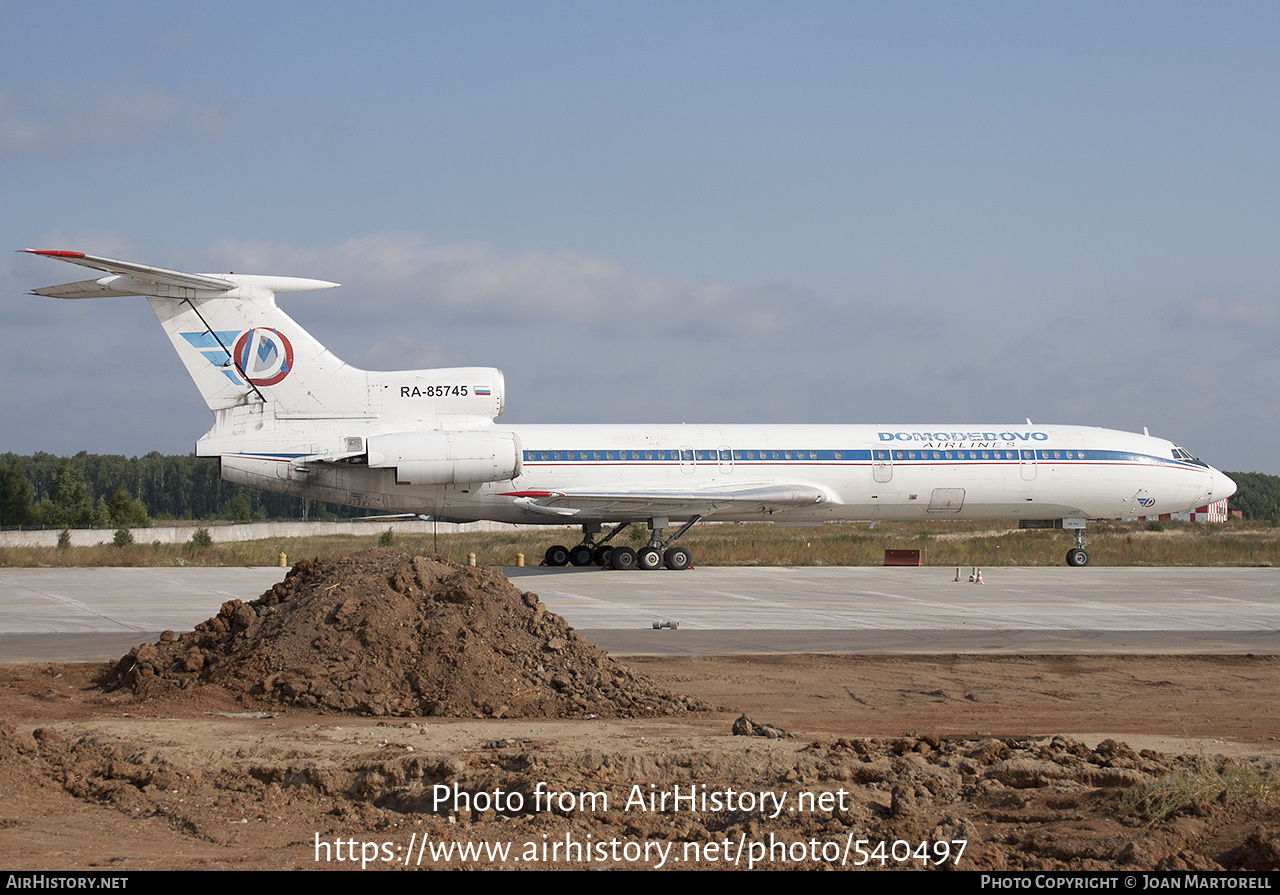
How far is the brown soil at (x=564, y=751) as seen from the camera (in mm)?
5746

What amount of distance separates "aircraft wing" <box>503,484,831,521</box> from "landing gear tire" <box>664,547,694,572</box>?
3.07 ft

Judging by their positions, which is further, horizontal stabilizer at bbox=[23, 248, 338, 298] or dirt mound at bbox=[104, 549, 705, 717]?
horizontal stabilizer at bbox=[23, 248, 338, 298]

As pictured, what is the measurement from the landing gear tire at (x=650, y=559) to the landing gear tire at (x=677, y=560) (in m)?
0.22

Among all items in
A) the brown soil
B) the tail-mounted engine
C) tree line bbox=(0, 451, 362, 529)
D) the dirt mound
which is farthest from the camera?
tree line bbox=(0, 451, 362, 529)

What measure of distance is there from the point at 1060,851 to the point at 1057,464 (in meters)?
25.4

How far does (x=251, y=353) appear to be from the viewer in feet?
75.8

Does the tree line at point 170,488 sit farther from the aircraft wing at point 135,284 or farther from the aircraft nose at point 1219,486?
the aircraft nose at point 1219,486

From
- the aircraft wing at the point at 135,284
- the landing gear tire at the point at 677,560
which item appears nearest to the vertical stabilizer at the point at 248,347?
the aircraft wing at the point at 135,284

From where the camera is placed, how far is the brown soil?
5.75 m

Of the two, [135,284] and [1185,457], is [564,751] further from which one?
[1185,457]

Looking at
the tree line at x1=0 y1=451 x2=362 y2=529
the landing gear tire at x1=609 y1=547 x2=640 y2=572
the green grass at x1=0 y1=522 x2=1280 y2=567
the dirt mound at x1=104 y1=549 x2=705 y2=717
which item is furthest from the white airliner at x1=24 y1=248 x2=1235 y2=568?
the tree line at x1=0 y1=451 x2=362 y2=529

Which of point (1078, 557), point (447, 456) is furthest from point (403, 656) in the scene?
point (1078, 557)

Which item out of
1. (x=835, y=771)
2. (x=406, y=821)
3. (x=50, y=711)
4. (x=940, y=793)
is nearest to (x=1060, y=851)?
(x=940, y=793)

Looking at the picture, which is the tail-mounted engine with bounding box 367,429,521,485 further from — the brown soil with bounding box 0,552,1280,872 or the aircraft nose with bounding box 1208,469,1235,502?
the aircraft nose with bounding box 1208,469,1235,502
